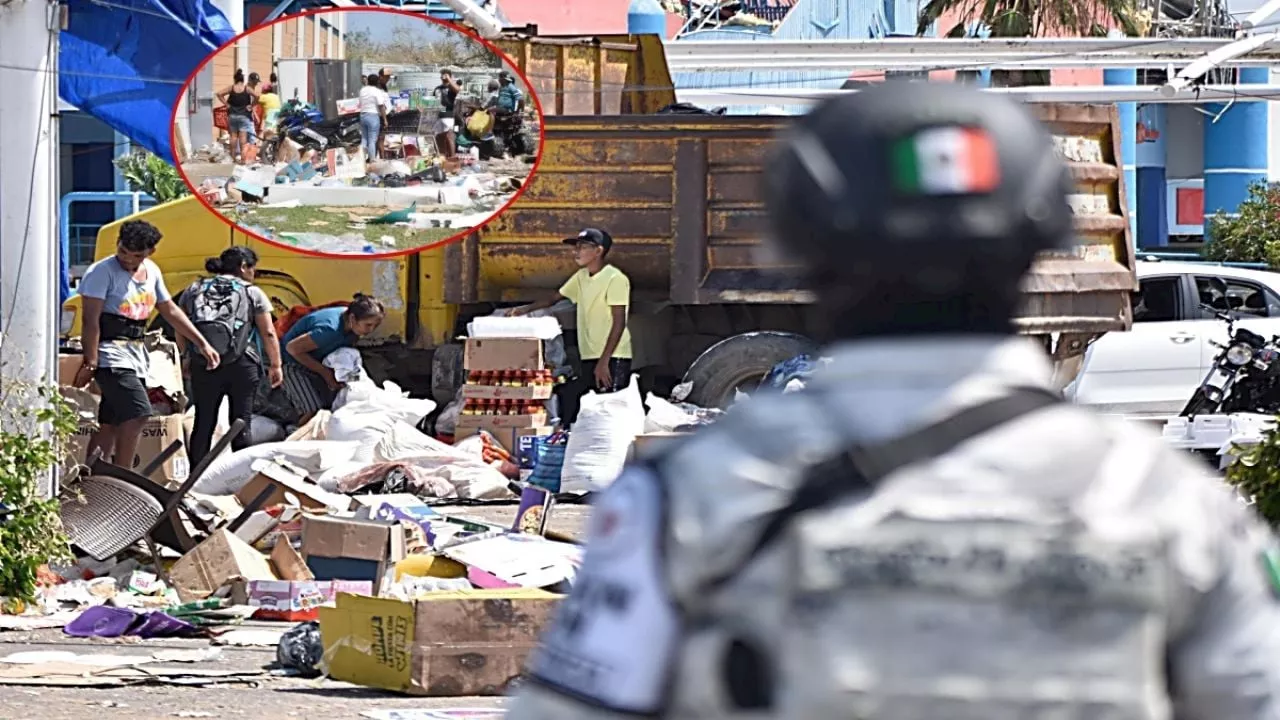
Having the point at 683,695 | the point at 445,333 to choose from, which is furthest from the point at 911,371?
the point at 445,333

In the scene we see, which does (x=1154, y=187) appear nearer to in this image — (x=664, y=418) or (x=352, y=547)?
(x=664, y=418)

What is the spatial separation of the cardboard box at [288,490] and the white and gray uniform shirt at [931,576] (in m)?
8.29

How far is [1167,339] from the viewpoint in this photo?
48.0 ft

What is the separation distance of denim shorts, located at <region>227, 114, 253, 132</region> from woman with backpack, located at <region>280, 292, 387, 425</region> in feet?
11.1

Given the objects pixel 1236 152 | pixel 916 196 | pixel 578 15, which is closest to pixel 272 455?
pixel 916 196

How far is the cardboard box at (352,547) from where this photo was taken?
Result: 8.24 m

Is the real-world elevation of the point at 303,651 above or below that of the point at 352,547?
below

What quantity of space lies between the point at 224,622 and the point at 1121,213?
7315mm

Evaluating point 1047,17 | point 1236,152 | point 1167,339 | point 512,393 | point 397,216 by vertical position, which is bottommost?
point 512,393

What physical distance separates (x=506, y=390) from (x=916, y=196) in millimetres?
11736

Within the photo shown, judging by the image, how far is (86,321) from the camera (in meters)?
10.6

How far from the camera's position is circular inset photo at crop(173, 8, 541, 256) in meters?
10.6

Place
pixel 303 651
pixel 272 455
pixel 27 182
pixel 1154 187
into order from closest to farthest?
1. pixel 303 651
2. pixel 27 182
3. pixel 272 455
4. pixel 1154 187

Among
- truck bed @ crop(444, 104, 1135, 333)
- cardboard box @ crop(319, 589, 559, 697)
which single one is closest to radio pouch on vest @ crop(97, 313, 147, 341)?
truck bed @ crop(444, 104, 1135, 333)
